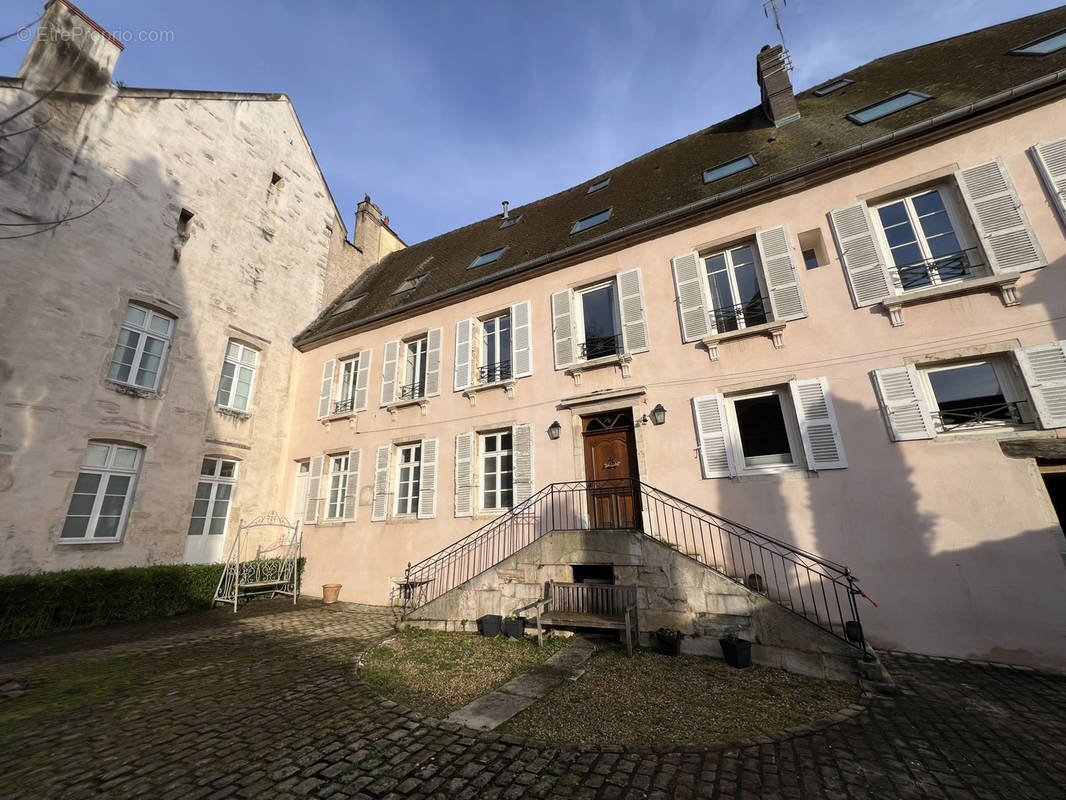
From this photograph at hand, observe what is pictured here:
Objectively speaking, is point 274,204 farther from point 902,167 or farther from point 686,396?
point 902,167

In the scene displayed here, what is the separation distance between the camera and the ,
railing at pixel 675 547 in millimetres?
5938

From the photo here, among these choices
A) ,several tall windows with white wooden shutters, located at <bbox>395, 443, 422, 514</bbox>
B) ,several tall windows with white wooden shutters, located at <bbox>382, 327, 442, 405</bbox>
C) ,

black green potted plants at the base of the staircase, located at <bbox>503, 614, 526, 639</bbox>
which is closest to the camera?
,

black green potted plants at the base of the staircase, located at <bbox>503, 614, 526, 639</bbox>

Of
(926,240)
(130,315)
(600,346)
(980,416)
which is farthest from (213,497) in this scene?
(926,240)

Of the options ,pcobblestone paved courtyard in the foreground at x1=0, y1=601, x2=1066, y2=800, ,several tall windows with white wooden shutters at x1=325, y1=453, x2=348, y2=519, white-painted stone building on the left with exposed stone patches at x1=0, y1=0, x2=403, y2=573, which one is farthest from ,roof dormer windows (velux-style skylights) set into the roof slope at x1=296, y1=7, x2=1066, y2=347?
,pcobblestone paved courtyard in the foreground at x1=0, y1=601, x2=1066, y2=800

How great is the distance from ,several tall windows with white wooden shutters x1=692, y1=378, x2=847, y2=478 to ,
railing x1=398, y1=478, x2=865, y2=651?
96cm

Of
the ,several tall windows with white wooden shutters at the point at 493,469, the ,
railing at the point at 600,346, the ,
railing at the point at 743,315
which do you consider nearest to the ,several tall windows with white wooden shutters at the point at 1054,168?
the ,
railing at the point at 743,315

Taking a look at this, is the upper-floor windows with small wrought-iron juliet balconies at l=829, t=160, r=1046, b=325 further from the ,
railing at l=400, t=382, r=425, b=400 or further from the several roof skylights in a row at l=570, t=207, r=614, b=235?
the ,
railing at l=400, t=382, r=425, b=400

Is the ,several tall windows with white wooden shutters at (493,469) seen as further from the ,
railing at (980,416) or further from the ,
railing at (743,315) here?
the ,
railing at (980,416)

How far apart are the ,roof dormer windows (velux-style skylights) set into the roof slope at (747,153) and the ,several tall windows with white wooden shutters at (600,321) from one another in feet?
3.20

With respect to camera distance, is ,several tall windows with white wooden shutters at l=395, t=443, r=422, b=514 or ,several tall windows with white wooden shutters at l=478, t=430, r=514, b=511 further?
,several tall windows with white wooden shutters at l=395, t=443, r=422, b=514

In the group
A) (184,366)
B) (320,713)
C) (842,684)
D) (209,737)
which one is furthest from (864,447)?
(184,366)

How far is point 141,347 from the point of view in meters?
9.85

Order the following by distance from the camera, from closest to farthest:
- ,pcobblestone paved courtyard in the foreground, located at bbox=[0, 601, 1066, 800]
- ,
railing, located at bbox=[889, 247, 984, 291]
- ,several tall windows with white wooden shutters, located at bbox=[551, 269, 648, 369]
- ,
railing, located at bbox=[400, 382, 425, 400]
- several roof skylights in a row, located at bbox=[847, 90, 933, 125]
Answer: ,pcobblestone paved courtyard in the foreground, located at bbox=[0, 601, 1066, 800] < ,
railing, located at bbox=[889, 247, 984, 291] < several roof skylights in a row, located at bbox=[847, 90, 933, 125] < ,several tall windows with white wooden shutters, located at bbox=[551, 269, 648, 369] < ,
railing, located at bbox=[400, 382, 425, 400]

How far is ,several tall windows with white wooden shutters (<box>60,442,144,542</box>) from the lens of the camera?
8.52 m
